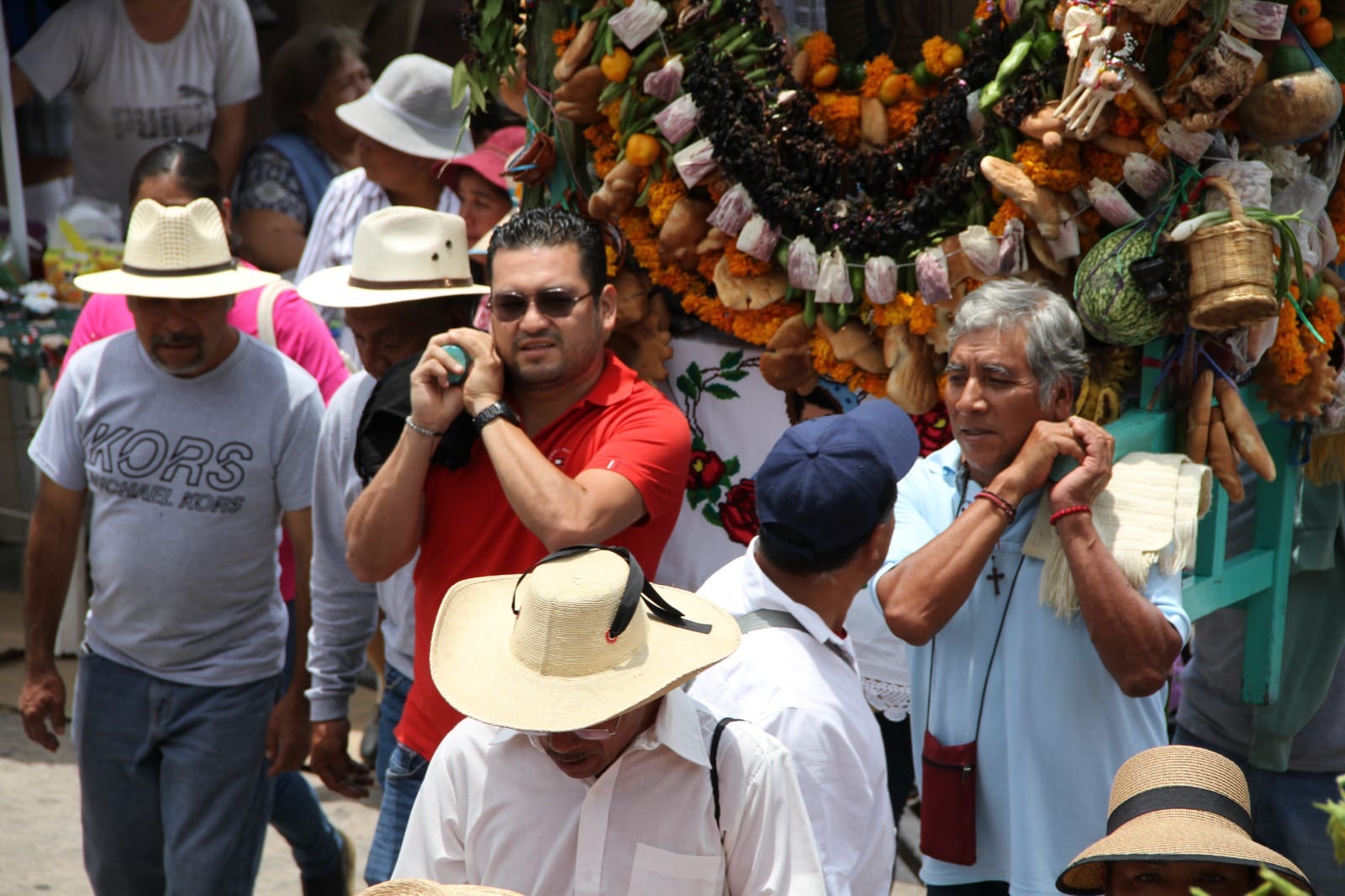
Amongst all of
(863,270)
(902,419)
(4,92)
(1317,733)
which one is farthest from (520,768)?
(4,92)

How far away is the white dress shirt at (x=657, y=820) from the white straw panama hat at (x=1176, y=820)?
46 cm

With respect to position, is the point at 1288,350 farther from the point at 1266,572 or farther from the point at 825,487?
the point at 825,487

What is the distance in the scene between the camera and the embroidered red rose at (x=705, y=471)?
4148 mm

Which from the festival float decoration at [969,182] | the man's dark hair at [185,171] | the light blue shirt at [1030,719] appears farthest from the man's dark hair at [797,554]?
the man's dark hair at [185,171]

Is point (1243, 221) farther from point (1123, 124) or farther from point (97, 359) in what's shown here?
point (97, 359)

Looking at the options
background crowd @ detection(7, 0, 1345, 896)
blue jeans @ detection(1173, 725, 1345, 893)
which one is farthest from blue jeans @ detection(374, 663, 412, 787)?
blue jeans @ detection(1173, 725, 1345, 893)

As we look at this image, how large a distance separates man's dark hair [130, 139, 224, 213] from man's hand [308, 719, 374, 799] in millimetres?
1789

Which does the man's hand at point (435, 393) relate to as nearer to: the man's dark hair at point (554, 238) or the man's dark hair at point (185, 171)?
the man's dark hair at point (554, 238)

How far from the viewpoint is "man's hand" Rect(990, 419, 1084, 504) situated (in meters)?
2.83

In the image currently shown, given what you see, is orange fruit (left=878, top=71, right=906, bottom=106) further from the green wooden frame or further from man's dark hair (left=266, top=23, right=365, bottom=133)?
man's dark hair (left=266, top=23, right=365, bottom=133)

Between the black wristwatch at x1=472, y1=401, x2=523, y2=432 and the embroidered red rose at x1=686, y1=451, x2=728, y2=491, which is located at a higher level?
the black wristwatch at x1=472, y1=401, x2=523, y2=432

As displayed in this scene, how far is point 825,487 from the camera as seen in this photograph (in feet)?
7.66

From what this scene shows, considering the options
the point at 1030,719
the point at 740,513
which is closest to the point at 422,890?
the point at 1030,719

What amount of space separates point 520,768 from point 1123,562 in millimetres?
1305
